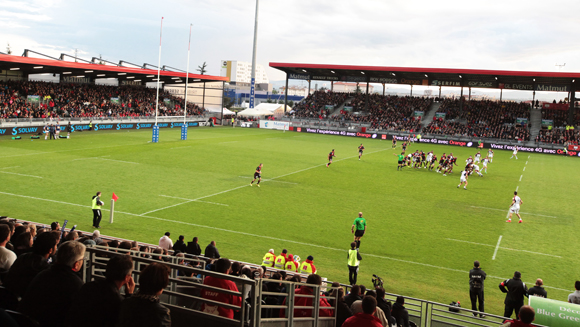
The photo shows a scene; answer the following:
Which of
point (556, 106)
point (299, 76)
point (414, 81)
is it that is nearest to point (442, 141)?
point (414, 81)

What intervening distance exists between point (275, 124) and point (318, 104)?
1274 centimetres

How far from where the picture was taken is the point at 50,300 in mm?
4281

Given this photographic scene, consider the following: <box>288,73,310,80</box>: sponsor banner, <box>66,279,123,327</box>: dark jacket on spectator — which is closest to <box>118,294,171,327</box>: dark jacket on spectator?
<box>66,279,123,327</box>: dark jacket on spectator

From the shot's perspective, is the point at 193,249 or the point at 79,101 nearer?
the point at 193,249

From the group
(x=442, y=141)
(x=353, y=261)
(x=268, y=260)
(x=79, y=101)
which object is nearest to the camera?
(x=268, y=260)

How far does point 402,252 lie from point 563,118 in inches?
2440

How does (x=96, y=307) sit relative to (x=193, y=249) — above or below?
above

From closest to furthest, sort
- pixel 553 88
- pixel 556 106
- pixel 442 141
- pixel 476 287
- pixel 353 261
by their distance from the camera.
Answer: pixel 476 287, pixel 353 261, pixel 442 141, pixel 553 88, pixel 556 106

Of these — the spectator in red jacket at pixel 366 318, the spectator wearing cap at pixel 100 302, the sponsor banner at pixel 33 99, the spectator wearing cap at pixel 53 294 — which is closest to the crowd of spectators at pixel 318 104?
the sponsor banner at pixel 33 99

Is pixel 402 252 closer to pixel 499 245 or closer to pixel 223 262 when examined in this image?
pixel 499 245

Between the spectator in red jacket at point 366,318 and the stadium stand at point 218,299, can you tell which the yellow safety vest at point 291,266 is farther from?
the spectator in red jacket at point 366,318

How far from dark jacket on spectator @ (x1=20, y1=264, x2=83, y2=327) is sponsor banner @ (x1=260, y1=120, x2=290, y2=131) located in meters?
70.3

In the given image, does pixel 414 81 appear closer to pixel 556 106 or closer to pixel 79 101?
pixel 556 106

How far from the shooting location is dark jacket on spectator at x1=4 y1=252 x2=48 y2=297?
4895 mm
